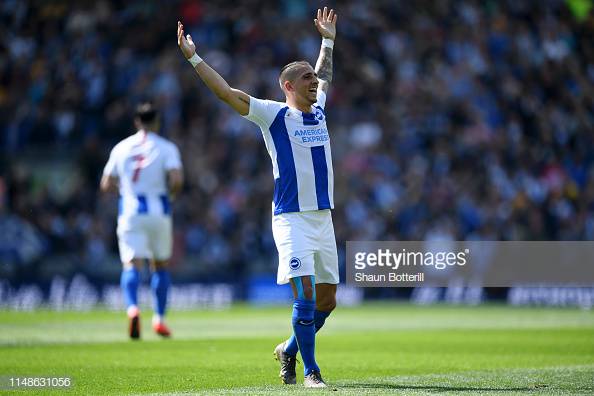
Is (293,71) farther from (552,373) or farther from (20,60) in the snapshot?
(20,60)

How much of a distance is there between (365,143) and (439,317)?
737 centimetres

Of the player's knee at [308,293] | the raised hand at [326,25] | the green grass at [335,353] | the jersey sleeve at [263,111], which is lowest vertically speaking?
the green grass at [335,353]

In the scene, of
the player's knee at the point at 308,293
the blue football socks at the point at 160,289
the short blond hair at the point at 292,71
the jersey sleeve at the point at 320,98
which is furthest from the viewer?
the blue football socks at the point at 160,289

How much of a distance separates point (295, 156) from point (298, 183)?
0.69ft

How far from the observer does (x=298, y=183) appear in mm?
8484

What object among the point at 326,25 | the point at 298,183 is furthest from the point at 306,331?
the point at 326,25

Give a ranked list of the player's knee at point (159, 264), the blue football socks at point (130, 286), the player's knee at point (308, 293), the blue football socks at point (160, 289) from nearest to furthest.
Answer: the player's knee at point (308, 293) → the blue football socks at point (130, 286) → the blue football socks at point (160, 289) → the player's knee at point (159, 264)

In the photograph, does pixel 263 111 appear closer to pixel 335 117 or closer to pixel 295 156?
pixel 295 156

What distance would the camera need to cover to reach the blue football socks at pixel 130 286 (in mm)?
13211

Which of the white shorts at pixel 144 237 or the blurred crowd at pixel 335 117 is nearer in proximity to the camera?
the white shorts at pixel 144 237

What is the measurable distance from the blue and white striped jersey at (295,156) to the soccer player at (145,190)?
5.06 meters

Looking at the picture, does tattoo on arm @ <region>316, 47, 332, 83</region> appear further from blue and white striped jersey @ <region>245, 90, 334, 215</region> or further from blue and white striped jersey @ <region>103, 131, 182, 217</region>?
blue and white striped jersey @ <region>103, 131, 182, 217</region>

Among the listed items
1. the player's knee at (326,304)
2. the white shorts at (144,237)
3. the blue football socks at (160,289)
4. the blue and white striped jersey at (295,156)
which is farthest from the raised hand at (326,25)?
the blue football socks at (160,289)

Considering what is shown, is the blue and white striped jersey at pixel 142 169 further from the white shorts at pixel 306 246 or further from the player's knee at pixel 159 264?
the white shorts at pixel 306 246
